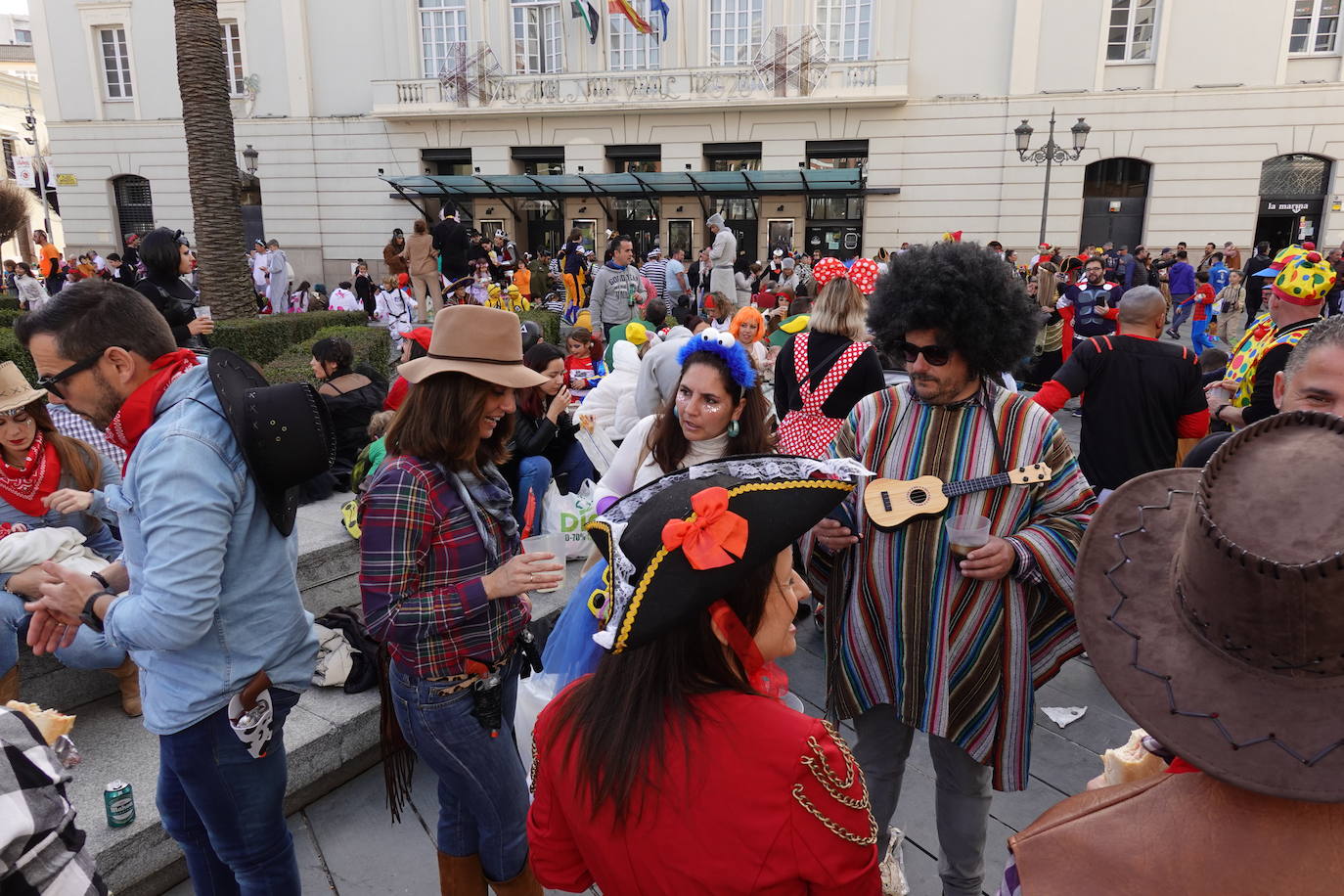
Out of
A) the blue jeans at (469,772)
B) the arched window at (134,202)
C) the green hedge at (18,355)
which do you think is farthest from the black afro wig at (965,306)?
the arched window at (134,202)

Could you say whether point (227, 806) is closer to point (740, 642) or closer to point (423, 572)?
point (423, 572)

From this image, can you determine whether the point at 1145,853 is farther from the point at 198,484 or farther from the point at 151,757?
the point at 151,757

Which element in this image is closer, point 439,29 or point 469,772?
point 469,772

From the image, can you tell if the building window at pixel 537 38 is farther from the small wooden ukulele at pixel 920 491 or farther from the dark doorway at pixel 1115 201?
the small wooden ukulele at pixel 920 491

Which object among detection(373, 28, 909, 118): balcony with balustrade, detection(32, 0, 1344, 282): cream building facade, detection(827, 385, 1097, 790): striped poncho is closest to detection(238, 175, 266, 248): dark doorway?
detection(32, 0, 1344, 282): cream building facade

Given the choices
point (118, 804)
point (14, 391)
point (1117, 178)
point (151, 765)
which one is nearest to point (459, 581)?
point (118, 804)

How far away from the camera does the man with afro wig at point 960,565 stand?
7.59ft

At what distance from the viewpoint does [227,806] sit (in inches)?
82.4

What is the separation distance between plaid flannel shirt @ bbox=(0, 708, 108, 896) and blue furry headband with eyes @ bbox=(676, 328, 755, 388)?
7.80ft

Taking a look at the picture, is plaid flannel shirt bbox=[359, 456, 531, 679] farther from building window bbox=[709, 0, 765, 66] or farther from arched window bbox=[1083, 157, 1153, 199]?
arched window bbox=[1083, 157, 1153, 199]

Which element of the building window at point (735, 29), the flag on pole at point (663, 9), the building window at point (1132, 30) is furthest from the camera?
the building window at point (735, 29)

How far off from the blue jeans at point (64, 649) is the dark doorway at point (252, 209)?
90.2 ft

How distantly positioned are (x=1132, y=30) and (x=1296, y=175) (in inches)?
238

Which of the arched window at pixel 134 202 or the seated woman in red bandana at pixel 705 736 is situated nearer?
the seated woman in red bandana at pixel 705 736
